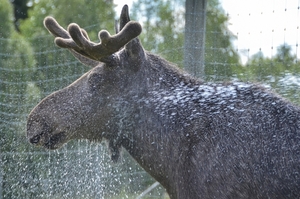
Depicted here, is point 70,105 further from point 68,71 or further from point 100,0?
point 100,0

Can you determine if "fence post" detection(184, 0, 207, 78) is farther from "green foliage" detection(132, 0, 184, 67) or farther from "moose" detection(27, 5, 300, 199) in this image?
"moose" detection(27, 5, 300, 199)

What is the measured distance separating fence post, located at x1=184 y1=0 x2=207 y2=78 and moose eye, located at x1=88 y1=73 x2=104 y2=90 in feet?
5.05

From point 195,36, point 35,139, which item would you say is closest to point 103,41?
point 35,139

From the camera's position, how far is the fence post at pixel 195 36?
6.46 metres

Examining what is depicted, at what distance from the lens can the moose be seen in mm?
4363

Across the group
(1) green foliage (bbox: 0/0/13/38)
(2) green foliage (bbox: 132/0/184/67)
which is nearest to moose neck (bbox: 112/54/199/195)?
(2) green foliage (bbox: 132/0/184/67)

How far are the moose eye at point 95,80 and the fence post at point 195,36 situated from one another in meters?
1.54

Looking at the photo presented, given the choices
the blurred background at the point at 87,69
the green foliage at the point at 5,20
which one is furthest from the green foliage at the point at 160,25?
the green foliage at the point at 5,20

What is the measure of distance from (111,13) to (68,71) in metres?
2.14


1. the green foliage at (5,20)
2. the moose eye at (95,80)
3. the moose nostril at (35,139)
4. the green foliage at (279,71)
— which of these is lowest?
the moose nostril at (35,139)

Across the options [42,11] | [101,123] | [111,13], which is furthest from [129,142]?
[42,11]

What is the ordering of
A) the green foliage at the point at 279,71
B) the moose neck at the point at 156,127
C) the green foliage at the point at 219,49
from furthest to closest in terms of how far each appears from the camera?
the green foliage at the point at 219,49
the green foliage at the point at 279,71
the moose neck at the point at 156,127

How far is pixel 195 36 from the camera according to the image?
21.3 ft

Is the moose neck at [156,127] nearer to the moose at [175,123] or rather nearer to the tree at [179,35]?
the moose at [175,123]
